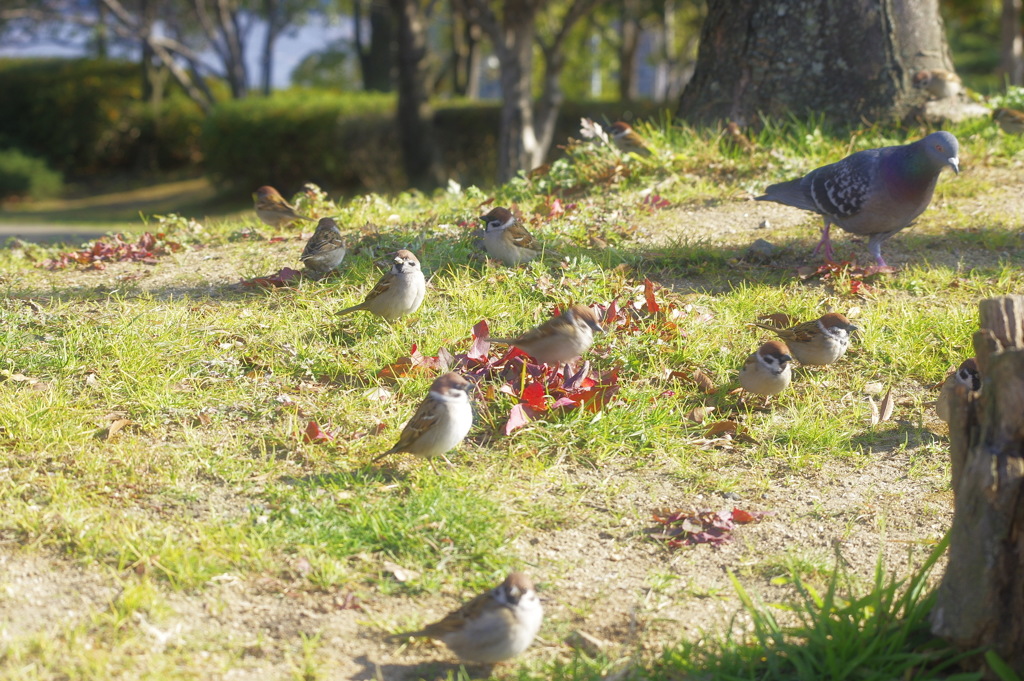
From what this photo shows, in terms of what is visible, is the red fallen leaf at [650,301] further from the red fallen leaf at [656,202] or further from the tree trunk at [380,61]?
the tree trunk at [380,61]

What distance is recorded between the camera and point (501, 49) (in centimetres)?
1478

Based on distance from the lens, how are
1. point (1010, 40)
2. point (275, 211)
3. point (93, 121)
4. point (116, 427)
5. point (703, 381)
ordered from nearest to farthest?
point (116, 427) → point (703, 381) → point (275, 211) → point (1010, 40) → point (93, 121)

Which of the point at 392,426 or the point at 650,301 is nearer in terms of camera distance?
the point at 392,426

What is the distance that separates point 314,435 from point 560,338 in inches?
51.8

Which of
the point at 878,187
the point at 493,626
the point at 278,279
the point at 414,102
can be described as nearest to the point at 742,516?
the point at 493,626

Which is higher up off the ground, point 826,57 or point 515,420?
point 826,57

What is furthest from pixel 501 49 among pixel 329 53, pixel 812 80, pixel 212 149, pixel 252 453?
pixel 329 53

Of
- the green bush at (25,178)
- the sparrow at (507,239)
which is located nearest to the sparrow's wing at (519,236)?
the sparrow at (507,239)

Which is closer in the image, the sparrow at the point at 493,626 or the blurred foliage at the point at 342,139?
the sparrow at the point at 493,626

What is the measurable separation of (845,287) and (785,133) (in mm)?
3495

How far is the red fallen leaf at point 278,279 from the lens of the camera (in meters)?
6.16

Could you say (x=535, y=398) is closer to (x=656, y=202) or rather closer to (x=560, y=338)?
(x=560, y=338)

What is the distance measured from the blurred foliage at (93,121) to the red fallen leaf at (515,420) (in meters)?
24.9

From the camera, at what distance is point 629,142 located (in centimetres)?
872
